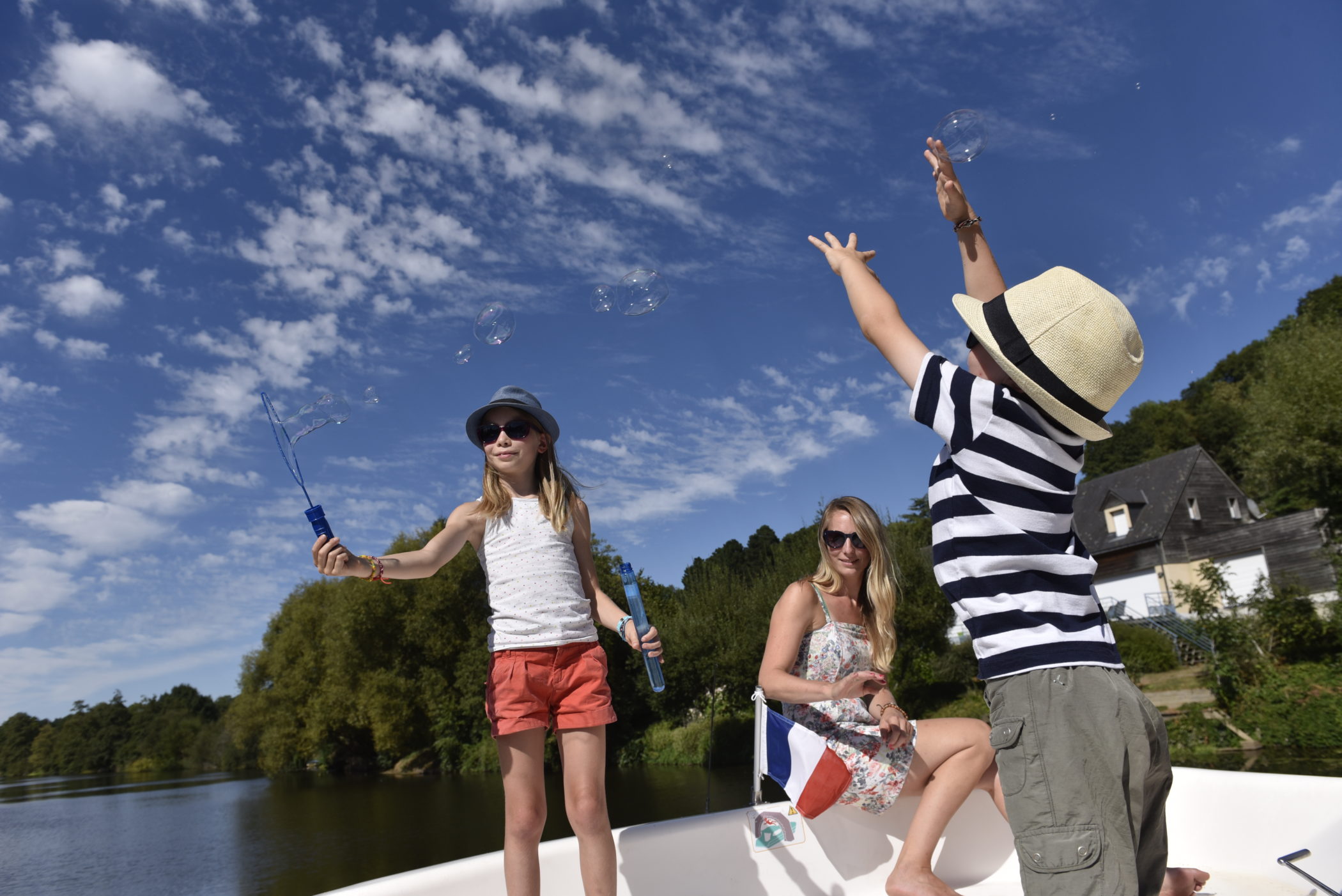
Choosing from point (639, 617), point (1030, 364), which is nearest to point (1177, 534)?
point (639, 617)

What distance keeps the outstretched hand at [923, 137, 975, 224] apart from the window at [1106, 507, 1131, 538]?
1376 inches

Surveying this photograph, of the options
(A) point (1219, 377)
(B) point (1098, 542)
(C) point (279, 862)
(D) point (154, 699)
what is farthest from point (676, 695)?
(D) point (154, 699)

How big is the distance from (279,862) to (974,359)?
19.1 meters

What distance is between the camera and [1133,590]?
30.5 metres

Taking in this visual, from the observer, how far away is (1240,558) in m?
27.7

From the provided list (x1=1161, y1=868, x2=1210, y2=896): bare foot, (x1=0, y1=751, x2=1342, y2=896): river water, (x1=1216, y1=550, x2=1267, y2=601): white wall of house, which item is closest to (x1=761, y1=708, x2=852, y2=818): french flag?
(x1=1161, y1=868, x2=1210, y2=896): bare foot

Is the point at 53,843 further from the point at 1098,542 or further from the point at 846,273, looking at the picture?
the point at 1098,542

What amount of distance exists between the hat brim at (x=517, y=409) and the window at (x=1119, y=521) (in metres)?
34.8

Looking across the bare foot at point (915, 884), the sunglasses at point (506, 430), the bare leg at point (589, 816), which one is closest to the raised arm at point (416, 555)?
the sunglasses at point (506, 430)

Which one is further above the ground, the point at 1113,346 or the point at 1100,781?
the point at 1113,346

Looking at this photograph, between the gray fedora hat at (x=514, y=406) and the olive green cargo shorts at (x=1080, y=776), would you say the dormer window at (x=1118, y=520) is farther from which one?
the olive green cargo shorts at (x=1080, y=776)

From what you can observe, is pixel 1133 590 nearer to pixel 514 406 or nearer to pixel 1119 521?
pixel 1119 521

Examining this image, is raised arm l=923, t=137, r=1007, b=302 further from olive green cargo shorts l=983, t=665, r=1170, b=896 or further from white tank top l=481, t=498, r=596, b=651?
white tank top l=481, t=498, r=596, b=651

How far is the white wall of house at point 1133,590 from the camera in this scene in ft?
97.9
